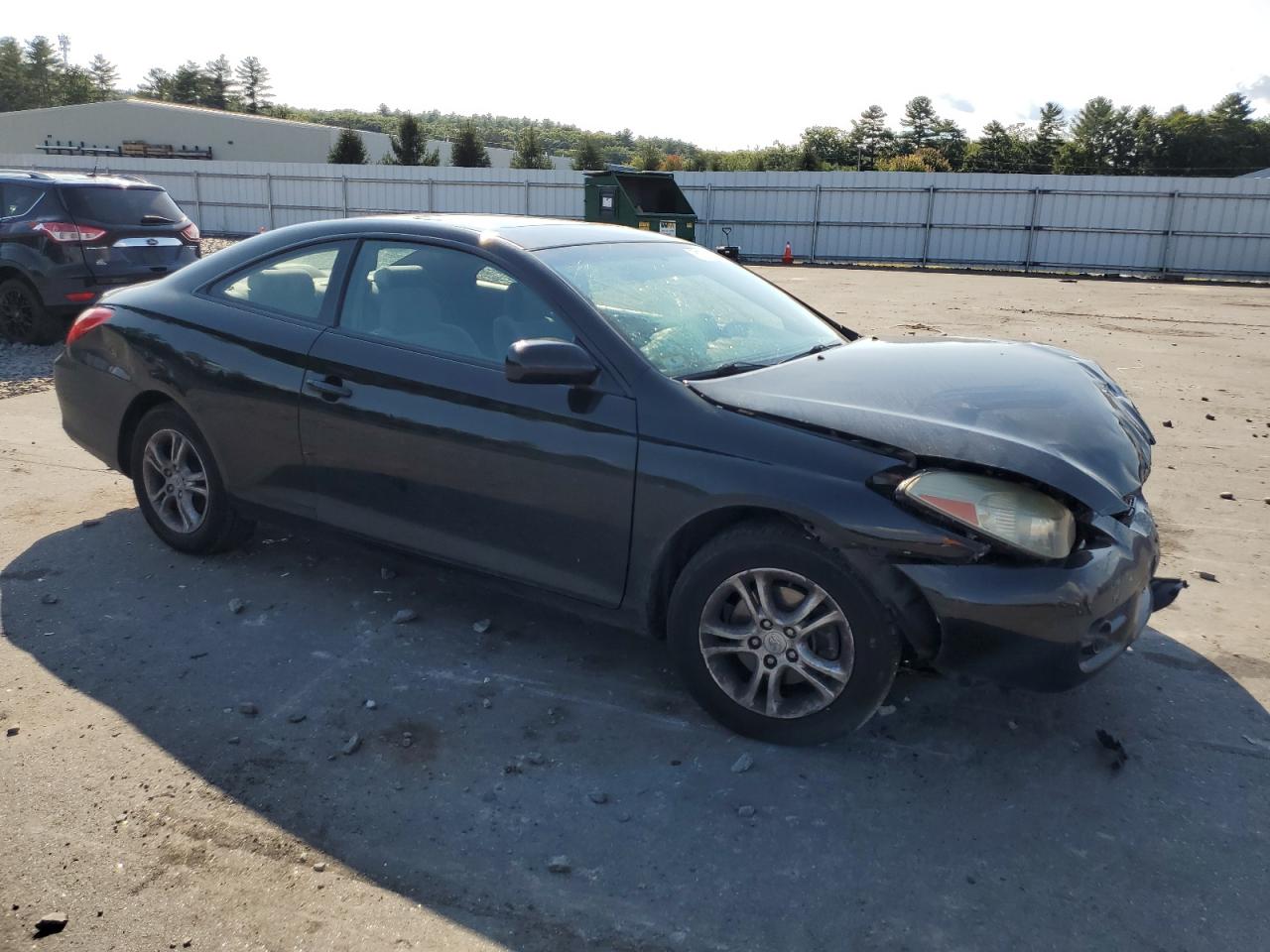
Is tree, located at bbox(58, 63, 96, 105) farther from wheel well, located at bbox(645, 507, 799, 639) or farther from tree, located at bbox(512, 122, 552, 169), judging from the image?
wheel well, located at bbox(645, 507, 799, 639)

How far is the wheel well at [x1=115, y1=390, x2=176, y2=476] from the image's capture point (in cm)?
470

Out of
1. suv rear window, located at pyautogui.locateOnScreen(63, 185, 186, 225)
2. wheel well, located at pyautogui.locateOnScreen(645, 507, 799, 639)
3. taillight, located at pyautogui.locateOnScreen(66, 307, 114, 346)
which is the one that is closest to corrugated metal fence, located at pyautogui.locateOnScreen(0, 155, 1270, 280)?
suv rear window, located at pyautogui.locateOnScreen(63, 185, 186, 225)

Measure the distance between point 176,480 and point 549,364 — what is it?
2399 millimetres

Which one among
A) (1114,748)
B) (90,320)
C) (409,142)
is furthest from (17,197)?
(409,142)

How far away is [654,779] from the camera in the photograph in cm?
311

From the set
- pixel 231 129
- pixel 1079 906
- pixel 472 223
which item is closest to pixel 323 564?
pixel 472 223

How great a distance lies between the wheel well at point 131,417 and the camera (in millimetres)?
4699

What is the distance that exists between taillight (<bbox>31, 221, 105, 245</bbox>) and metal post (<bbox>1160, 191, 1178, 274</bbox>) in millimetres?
24146

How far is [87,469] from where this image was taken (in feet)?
20.7

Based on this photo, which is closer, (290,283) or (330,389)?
(330,389)

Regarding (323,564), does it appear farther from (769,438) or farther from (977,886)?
(977,886)

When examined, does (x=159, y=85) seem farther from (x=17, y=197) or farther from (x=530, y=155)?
(x=17, y=197)

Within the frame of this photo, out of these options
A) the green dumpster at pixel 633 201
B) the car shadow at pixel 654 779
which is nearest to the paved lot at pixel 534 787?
the car shadow at pixel 654 779

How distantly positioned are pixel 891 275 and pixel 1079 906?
72.7ft
